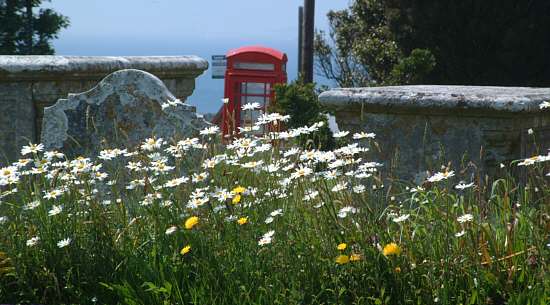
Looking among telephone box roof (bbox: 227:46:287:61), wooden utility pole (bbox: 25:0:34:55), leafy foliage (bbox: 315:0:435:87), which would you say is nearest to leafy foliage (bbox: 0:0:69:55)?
wooden utility pole (bbox: 25:0:34:55)

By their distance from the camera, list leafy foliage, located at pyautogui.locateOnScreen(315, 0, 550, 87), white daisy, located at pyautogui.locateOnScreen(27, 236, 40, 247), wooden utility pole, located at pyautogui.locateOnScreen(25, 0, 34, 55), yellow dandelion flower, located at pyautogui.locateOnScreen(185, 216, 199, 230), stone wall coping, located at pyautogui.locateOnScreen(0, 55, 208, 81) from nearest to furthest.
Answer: yellow dandelion flower, located at pyautogui.locateOnScreen(185, 216, 199, 230) < white daisy, located at pyautogui.locateOnScreen(27, 236, 40, 247) < stone wall coping, located at pyautogui.locateOnScreen(0, 55, 208, 81) < leafy foliage, located at pyautogui.locateOnScreen(315, 0, 550, 87) < wooden utility pole, located at pyautogui.locateOnScreen(25, 0, 34, 55)

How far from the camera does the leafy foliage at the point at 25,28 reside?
14.9m

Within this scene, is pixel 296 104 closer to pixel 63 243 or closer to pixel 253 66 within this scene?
pixel 253 66

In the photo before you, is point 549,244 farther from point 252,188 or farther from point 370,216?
point 252,188

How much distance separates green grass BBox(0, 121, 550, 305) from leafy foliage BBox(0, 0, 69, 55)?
38.0 ft

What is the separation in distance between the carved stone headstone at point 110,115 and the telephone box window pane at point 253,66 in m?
10.5

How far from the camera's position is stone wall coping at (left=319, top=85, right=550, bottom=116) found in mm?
5273

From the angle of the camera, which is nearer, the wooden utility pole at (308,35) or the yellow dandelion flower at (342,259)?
the yellow dandelion flower at (342,259)

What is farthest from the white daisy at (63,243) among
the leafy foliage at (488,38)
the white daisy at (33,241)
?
the leafy foliage at (488,38)

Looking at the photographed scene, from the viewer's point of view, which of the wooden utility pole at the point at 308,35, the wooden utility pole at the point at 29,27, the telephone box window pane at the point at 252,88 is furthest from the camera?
the telephone box window pane at the point at 252,88

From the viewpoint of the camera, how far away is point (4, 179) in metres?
3.82

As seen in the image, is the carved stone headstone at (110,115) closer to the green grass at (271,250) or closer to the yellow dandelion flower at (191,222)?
the green grass at (271,250)

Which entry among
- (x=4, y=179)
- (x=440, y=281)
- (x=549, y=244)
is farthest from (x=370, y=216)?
(x=4, y=179)

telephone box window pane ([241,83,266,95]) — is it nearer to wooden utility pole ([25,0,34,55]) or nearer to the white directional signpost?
wooden utility pole ([25,0,34,55])
